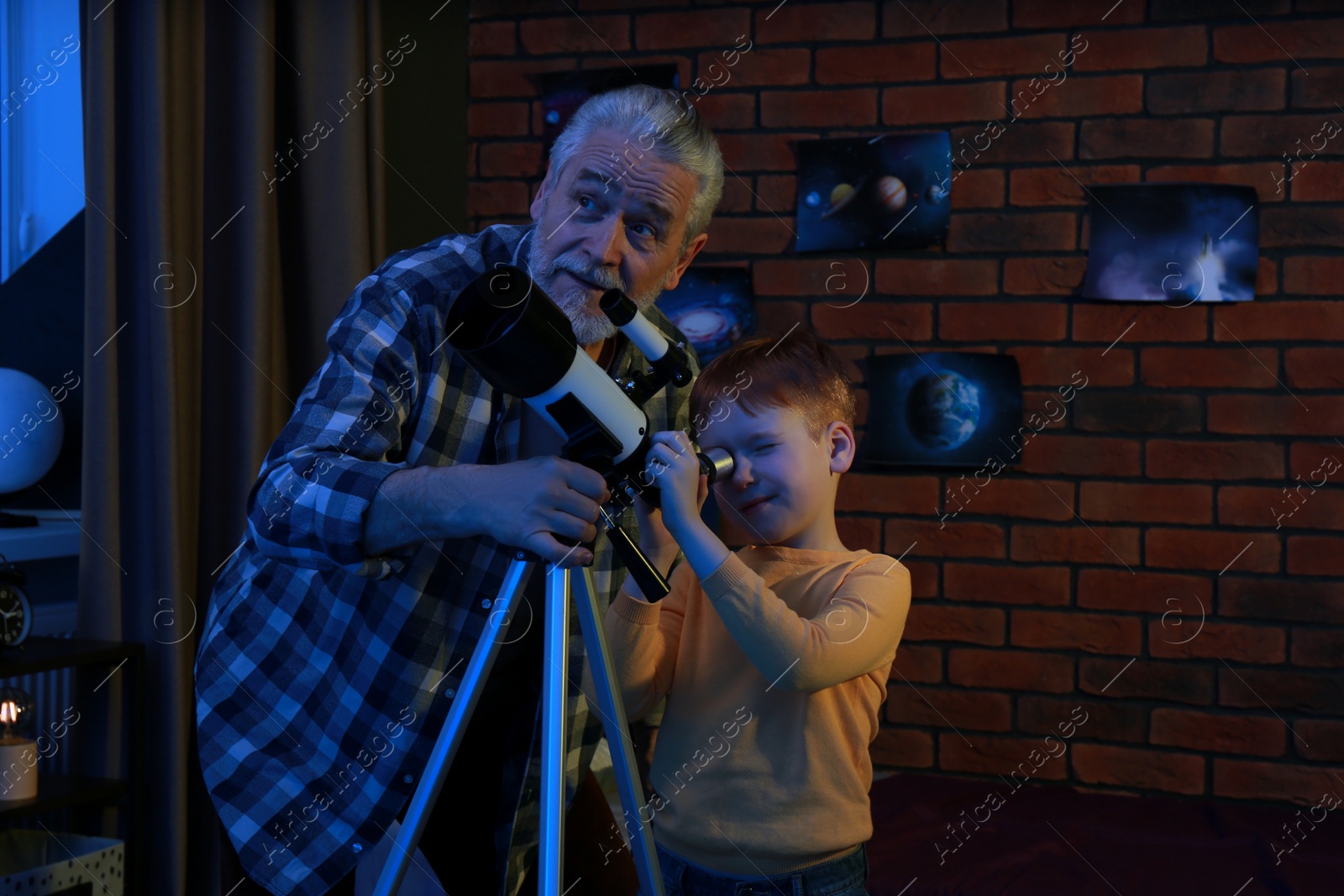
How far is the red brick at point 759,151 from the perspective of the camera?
2357 mm

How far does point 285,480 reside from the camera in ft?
3.71

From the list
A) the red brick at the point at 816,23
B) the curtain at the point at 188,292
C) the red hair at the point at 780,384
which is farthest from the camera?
the red brick at the point at 816,23

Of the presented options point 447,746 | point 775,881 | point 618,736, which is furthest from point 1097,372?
point 447,746

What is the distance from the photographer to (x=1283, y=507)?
6.90 ft

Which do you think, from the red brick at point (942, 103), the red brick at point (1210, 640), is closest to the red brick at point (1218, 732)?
the red brick at point (1210, 640)

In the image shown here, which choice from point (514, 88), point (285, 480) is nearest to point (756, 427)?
point (285, 480)

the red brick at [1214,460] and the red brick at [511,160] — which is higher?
the red brick at [511,160]

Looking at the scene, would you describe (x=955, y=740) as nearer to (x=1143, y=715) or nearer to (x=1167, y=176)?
(x=1143, y=715)

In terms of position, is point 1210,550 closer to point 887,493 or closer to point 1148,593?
point 1148,593

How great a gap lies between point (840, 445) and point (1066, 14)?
A: 1.35 metres

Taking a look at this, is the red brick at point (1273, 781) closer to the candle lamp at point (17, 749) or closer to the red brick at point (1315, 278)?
the red brick at point (1315, 278)

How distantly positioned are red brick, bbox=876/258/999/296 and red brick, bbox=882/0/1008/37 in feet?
1.50

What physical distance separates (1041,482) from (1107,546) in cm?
17

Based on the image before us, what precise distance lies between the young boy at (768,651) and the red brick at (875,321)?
3.33 feet
